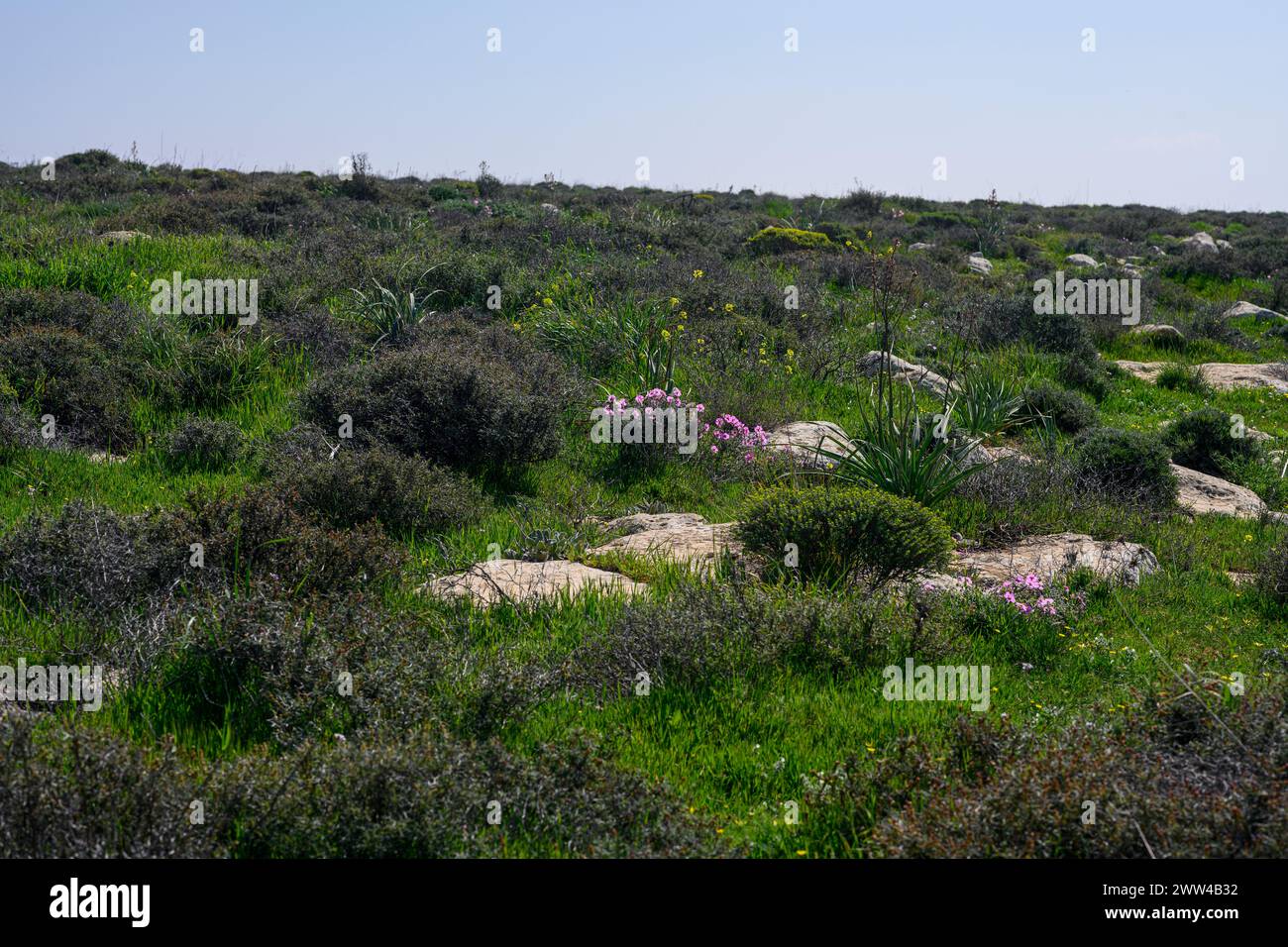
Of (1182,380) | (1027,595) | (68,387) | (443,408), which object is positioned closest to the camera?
(1027,595)

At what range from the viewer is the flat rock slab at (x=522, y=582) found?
5574mm

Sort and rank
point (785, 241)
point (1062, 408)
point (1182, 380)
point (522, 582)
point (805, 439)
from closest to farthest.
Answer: point (522, 582) → point (805, 439) → point (1062, 408) → point (1182, 380) → point (785, 241)

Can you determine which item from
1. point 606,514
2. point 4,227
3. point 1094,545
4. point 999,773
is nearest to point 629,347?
point 606,514

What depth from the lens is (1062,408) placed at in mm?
11062

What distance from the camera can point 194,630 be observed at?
15.4 feet

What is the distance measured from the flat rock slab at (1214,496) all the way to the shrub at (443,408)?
5629 millimetres

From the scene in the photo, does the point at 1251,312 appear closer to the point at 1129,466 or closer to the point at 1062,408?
the point at 1062,408

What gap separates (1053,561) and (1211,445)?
4.71m

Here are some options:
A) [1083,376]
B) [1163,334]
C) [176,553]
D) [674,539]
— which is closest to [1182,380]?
[1083,376]

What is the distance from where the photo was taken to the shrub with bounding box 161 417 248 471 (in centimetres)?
788

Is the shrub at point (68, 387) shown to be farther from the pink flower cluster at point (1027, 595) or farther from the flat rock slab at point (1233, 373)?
the flat rock slab at point (1233, 373)

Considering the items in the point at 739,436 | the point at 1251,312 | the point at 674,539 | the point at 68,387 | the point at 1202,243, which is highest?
the point at 1202,243

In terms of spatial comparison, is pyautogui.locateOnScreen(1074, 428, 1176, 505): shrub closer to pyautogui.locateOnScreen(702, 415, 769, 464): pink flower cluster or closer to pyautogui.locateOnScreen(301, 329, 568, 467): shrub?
pyautogui.locateOnScreen(702, 415, 769, 464): pink flower cluster

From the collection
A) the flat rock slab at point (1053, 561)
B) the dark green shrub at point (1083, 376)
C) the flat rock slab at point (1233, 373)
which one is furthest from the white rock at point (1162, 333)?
the flat rock slab at point (1053, 561)
